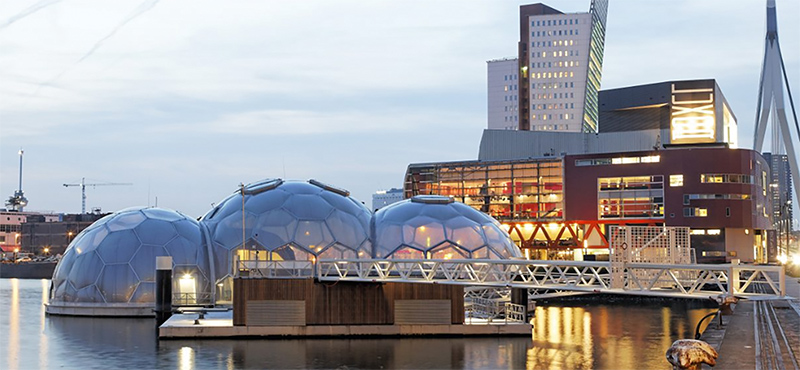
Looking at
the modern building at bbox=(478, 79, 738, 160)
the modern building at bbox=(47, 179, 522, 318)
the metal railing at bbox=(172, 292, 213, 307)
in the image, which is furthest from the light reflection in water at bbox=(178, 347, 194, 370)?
the modern building at bbox=(478, 79, 738, 160)

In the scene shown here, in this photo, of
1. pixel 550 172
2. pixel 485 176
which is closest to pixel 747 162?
pixel 550 172

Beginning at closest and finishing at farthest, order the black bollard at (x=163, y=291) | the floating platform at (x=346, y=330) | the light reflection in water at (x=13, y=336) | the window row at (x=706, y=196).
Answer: the light reflection in water at (x=13, y=336) < the floating platform at (x=346, y=330) < the black bollard at (x=163, y=291) < the window row at (x=706, y=196)

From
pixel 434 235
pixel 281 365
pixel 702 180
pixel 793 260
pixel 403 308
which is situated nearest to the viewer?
pixel 281 365

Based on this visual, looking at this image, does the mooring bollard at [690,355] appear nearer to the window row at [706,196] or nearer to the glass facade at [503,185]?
the window row at [706,196]

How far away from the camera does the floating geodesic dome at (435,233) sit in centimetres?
5756

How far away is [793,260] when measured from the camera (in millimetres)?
138875

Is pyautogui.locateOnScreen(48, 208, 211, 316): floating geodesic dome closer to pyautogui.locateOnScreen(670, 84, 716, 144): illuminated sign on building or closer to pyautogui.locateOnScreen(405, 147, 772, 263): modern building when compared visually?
pyautogui.locateOnScreen(405, 147, 772, 263): modern building

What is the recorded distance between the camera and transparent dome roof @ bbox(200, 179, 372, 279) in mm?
55156

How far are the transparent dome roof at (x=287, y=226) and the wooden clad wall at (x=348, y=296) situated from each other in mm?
8503

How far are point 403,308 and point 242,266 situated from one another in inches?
330

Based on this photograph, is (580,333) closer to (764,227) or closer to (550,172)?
(550,172)

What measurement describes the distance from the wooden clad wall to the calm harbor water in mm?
1872

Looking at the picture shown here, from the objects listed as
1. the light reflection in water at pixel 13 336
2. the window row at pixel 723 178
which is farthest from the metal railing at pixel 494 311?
the window row at pixel 723 178

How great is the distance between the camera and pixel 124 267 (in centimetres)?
5391
